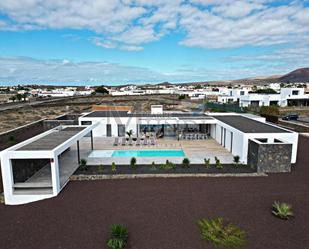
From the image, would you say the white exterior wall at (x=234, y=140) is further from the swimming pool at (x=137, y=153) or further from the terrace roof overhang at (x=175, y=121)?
the swimming pool at (x=137, y=153)

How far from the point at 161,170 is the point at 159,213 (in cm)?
387

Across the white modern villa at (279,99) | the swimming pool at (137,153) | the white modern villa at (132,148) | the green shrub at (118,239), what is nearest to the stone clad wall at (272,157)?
the white modern villa at (132,148)

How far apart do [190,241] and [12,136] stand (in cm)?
1697

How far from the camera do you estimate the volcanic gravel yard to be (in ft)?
21.0

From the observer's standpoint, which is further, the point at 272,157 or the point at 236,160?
the point at 236,160

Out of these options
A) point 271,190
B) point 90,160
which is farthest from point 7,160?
point 271,190

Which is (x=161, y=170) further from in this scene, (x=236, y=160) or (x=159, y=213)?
(x=236, y=160)

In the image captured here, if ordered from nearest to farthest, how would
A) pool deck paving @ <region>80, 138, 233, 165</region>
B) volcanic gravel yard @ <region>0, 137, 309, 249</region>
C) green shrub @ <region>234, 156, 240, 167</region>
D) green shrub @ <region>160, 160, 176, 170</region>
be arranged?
volcanic gravel yard @ <region>0, 137, 309, 249</region>
green shrub @ <region>160, 160, 176, 170</region>
green shrub @ <region>234, 156, 240, 167</region>
pool deck paving @ <region>80, 138, 233, 165</region>

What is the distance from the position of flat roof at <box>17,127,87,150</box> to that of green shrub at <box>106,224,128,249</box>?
521cm

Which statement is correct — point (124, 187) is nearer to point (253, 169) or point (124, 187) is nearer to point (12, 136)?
point (253, 169)

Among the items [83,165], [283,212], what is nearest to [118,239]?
[283,212]

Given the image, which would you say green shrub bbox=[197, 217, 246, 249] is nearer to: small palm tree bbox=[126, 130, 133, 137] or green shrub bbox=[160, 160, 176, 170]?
green shrub bbox=[160, 160, 176, 170]

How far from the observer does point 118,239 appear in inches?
240

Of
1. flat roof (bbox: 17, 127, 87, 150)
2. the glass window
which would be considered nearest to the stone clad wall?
flat roof (bbox: 17, 127, 87, 150)
